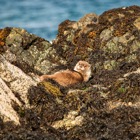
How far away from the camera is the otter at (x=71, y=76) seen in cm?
2187

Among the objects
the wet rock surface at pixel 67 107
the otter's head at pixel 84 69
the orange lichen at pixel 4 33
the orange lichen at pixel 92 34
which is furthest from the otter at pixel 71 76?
the orange lichen at pixel 92 34

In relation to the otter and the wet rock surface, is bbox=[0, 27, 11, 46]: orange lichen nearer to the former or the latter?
the wet rock surface

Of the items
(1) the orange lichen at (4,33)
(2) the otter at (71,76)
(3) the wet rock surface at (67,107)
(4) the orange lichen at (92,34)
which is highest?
(1) the orange lichen at (4,33)

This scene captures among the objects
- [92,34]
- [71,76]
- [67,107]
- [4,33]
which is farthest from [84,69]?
[67,107]

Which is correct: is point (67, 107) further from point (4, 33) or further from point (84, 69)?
point (4, 33)

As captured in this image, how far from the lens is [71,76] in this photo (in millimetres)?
22812

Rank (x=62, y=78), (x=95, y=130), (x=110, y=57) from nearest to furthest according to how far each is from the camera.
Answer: (x=95, y=130) → (x=62, y=78) → (x=110, y=57)

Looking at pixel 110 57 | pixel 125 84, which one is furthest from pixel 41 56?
pixel 125 84

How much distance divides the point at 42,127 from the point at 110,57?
42.2ft

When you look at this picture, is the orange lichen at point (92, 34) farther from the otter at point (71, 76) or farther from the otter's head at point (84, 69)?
the otter at point (71, 76)

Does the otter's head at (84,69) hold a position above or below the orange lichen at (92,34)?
below

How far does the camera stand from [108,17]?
30500 millimetres

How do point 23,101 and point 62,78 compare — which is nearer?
point 23,101

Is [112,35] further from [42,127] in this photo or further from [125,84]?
[42,127]
